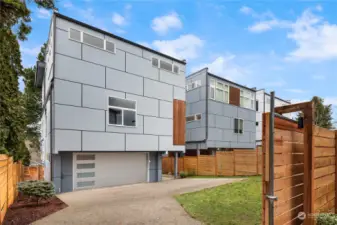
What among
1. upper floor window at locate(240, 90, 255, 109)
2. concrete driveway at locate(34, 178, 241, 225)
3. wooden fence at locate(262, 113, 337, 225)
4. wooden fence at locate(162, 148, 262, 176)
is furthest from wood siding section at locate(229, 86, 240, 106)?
wooden fence at locate(262, 113, 337, 225)

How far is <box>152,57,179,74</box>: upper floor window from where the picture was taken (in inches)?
553

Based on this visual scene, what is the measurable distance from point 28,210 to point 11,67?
19.9 ft

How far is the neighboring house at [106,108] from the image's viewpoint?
34.5ft

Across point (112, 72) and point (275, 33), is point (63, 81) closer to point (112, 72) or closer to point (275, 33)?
point (112, 72)

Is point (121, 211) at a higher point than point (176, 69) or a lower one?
lower

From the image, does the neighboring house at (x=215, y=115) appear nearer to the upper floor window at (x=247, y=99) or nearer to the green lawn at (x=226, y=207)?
the upper floor window at (x=247, y=99)

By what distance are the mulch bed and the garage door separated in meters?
3.02

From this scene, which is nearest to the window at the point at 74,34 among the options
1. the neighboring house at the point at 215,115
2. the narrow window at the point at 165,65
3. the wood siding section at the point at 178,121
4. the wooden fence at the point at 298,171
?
the narrow window at the point at 165,65

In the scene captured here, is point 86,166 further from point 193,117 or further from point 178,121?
point 193,117

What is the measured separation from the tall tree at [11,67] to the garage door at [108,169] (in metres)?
2.79

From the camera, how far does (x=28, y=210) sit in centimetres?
693

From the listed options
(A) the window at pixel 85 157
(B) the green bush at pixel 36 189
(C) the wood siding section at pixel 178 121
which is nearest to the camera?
(B) the green bush at pixel 36 189

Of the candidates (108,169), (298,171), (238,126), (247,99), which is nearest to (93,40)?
(108,169)

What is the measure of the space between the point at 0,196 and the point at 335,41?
37.4ft
